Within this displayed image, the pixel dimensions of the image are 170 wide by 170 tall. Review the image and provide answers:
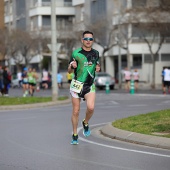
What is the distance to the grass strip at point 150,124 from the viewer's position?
13312 mm

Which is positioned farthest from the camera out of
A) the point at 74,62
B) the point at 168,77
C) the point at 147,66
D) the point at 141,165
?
the point at 147,66

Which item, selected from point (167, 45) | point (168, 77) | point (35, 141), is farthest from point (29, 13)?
point (35, 141)

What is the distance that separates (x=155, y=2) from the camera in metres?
45.3

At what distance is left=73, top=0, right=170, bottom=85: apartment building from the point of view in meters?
49.7

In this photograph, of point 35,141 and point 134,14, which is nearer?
point 35,141

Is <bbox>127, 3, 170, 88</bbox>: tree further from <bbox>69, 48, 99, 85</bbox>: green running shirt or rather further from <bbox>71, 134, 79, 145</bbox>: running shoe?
<bbox>71, 134, 79, 145</bbox>: running shoe

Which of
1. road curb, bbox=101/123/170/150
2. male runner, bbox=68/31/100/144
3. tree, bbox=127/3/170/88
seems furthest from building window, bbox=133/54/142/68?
male runner, bbox=68/31/100/144

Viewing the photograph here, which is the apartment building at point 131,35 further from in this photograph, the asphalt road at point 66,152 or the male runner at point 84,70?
the male runner at point 84,70

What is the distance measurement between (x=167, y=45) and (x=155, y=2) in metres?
15.4

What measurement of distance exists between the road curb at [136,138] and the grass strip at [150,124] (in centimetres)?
23

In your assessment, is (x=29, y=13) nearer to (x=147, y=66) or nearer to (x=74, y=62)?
(x=147, y=66)

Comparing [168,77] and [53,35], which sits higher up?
[53,35]

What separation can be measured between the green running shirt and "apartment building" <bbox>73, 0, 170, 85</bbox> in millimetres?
34540

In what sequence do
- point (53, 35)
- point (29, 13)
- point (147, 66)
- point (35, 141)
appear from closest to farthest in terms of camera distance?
point (35, 141)
point (53, 35)
point (147, 66)
point (29, 13)
